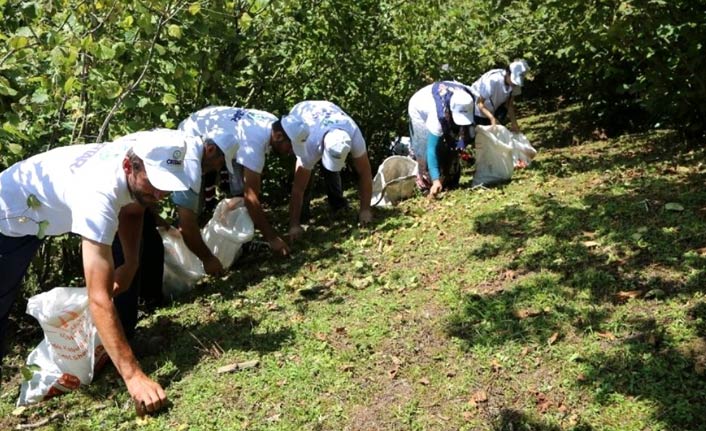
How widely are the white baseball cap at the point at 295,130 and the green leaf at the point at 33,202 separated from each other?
94.7 inches

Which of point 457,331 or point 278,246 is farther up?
point 278,246

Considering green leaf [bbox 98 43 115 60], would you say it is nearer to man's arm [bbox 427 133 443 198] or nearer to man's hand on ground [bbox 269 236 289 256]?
man's hand on ground [bbox 269 236 289 256]

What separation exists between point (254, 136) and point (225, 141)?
0.26 m

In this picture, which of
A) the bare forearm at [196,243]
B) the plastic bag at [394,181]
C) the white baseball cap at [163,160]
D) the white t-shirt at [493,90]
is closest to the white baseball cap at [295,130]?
the bare forearm at [196,243]

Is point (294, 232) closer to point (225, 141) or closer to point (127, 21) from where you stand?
point (225, 141)

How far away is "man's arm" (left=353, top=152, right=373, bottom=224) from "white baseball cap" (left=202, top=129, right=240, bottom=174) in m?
1.28

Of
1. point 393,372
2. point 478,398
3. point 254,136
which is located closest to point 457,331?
point 393,372

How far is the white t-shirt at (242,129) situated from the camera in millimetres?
5238

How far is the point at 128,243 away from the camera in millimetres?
3850

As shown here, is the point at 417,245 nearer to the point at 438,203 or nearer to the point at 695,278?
the point at 438,203

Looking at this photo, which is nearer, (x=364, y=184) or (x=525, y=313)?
(x=525, y=313)

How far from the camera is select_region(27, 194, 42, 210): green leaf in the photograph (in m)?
3.27

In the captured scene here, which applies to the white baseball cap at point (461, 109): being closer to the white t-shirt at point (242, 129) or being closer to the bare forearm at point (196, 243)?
the white t-shirt at point (242, 129)

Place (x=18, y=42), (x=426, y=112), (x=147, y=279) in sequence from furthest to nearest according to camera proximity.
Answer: (x=426, y=112) < (x=147, y=279) < (x=18, y=42)
